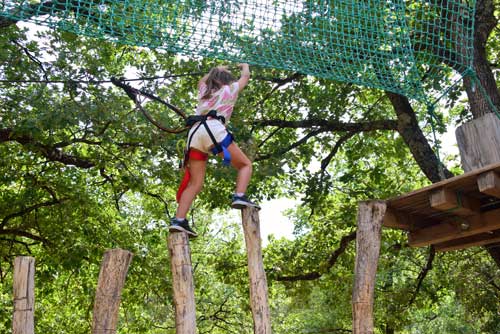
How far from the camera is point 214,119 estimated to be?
4613mm

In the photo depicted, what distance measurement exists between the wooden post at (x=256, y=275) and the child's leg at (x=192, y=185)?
518 millimetres

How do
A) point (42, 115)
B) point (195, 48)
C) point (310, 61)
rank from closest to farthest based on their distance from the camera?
point (195, 48), point (310, 61), point (42, 115)

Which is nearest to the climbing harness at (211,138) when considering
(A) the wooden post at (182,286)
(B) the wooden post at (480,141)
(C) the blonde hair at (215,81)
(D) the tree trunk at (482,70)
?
(C) the blonde hair at (215,81)

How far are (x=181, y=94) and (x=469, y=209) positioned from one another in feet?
17.3

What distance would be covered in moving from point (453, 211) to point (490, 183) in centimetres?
74

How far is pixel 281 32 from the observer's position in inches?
234

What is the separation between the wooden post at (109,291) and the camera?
12.3 feet

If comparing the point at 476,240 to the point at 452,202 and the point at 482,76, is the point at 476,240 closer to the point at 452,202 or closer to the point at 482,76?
the point at 452,202

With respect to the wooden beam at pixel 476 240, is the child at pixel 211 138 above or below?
above

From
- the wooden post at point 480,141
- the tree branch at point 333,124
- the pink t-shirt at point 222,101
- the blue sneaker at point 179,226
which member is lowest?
the blue sneaker at point 179,226

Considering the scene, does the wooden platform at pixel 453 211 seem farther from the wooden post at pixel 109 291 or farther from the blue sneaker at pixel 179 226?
the wooden post at pixel 109 291

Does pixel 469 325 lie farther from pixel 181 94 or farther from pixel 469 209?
pixel 469 209

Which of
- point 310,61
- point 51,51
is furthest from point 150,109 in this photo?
point 310,61

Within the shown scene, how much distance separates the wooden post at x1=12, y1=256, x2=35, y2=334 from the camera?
379 cm
